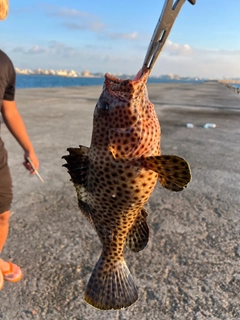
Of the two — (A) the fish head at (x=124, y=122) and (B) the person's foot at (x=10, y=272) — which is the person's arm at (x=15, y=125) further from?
(A) the fish head at (x=124, y=122)

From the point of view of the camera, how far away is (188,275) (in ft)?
13.4

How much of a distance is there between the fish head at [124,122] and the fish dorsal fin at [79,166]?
0.09 m

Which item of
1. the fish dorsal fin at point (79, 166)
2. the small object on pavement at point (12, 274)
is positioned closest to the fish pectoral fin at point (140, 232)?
the fish dorsal fin at point (79, 166)

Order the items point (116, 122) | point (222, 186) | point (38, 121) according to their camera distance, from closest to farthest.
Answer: point (116, 122) < point (222, 186) < point (38, 121)

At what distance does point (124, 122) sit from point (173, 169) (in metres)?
0.38

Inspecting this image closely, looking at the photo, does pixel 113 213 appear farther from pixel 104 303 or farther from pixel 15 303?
pixel 15 303

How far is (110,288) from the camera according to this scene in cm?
203

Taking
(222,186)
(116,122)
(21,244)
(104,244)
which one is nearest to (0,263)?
(21,244)

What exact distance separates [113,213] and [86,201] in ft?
0.57

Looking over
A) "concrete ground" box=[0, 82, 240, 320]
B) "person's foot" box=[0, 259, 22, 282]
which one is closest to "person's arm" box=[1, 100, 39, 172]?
"person's foot" box=[0, 259, 22, 282]

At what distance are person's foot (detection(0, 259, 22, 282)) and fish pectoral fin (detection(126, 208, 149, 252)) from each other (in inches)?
97.0

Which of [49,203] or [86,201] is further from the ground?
[86,201]

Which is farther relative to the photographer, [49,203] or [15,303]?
[49,203]

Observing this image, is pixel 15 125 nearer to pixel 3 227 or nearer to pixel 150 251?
pixel 3 227
